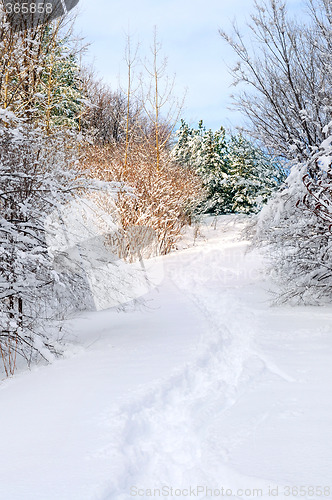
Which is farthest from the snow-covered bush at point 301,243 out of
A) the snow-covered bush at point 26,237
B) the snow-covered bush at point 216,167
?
the snow-covered bush at point 216,167

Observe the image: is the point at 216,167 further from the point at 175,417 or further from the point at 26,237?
the point at 175,417

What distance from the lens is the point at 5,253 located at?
438 centimetres

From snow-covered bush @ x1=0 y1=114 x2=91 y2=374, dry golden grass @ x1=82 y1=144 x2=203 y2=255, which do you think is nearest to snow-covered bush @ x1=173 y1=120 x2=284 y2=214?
dry golden grass @ x1=82 y1=144 x2=203 y2=255

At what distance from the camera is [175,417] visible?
9.86 ft

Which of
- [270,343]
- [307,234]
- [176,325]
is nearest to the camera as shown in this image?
[270,343]

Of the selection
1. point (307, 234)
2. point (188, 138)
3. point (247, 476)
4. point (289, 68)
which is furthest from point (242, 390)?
point (188, 138)

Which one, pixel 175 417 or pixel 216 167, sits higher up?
pixel 216 167

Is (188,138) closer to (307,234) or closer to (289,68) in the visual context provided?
(289,68)

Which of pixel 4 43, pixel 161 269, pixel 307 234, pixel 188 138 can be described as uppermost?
pixel 188 138

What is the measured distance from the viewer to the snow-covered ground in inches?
83.1

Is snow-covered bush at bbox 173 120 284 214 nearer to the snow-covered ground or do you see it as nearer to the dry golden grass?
the dry golden grass

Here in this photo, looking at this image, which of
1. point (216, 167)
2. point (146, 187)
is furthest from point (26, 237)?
point (216, 167)

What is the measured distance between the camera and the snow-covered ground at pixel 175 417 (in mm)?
2111

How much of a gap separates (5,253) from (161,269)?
367 inches
